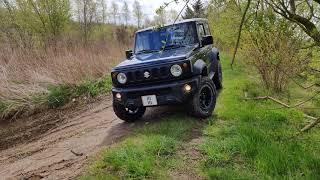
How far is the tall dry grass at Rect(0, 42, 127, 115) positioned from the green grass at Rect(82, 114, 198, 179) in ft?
18.0

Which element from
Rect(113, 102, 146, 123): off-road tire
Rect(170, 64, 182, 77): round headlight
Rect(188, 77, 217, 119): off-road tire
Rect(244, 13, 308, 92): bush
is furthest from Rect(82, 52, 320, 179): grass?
Rect(244, 13, 308, 92): bush

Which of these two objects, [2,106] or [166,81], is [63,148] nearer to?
[166,81]

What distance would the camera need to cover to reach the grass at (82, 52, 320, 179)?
487 cm

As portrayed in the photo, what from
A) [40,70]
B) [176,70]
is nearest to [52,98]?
[40,70]

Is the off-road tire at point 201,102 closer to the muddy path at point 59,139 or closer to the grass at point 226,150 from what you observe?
the grass at point 226,150

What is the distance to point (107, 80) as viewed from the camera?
1245cm

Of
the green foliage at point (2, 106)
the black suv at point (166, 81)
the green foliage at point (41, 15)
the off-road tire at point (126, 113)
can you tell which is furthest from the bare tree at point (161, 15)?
the green foliage at point (41, 15)

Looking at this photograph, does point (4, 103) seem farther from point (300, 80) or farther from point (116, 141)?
point (300, 80)

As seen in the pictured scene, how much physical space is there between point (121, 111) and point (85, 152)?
152 centimetres

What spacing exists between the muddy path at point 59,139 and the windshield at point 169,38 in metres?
1.32

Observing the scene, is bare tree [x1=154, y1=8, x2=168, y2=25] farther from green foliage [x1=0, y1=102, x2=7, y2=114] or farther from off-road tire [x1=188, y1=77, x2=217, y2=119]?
green foliage [x1=0, y1=102, x2=7, y2=114]

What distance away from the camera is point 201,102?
23.1 ft

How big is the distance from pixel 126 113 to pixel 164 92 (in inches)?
46.4

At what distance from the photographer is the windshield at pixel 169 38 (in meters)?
7.80
